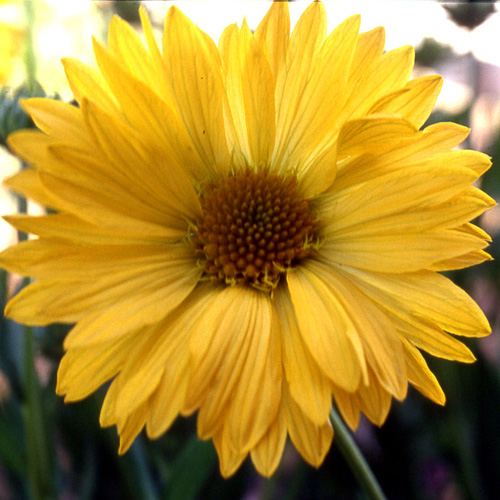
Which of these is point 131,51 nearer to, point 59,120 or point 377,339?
point 59,120

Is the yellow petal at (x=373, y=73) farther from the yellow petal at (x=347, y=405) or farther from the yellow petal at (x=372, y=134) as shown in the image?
the yellow petal at (x=347, y=405)

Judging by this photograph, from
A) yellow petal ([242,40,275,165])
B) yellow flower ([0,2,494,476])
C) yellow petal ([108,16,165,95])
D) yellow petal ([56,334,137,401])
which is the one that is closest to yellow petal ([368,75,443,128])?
yellow flower ([0,2,494,476])

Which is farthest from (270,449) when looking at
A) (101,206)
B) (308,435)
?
(101,206)

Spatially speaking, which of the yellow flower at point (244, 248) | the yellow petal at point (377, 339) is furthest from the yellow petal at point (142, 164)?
the yellow petal at point (377, 339)

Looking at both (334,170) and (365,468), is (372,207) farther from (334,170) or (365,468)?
(365,468)

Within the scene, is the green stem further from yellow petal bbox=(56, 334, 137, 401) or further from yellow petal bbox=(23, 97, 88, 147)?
yellow petal bbox=(23, 97, 88, 147)

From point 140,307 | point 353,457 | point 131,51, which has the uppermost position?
point 131,51

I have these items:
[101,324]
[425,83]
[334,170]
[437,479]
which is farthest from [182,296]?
[437,479]

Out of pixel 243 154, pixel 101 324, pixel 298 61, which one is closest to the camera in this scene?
pixel 101 324
